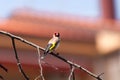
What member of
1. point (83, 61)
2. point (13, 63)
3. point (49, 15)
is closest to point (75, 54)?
point (83, 61)

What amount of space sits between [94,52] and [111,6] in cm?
113

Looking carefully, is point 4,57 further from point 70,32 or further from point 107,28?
point 107,28

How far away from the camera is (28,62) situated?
7039 mm

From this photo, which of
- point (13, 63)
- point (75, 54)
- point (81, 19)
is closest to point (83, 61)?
point (75, 54)

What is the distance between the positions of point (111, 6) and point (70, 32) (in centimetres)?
161

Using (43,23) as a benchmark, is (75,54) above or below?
below

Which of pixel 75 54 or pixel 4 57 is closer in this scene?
pixel 4 57

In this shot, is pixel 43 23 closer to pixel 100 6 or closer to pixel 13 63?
pixel 13 63

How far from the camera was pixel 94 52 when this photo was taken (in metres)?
8.18

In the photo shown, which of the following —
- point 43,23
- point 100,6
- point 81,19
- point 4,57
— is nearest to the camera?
point 4,57

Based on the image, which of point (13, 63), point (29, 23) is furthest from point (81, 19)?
point (13, 63)

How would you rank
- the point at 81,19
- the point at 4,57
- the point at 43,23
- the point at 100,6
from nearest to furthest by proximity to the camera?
the point at 4,57
the point at 43,23
the point at 81,19
the point at 100,6

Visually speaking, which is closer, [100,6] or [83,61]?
[83,61]

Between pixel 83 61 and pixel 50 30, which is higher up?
pixel 50 30
